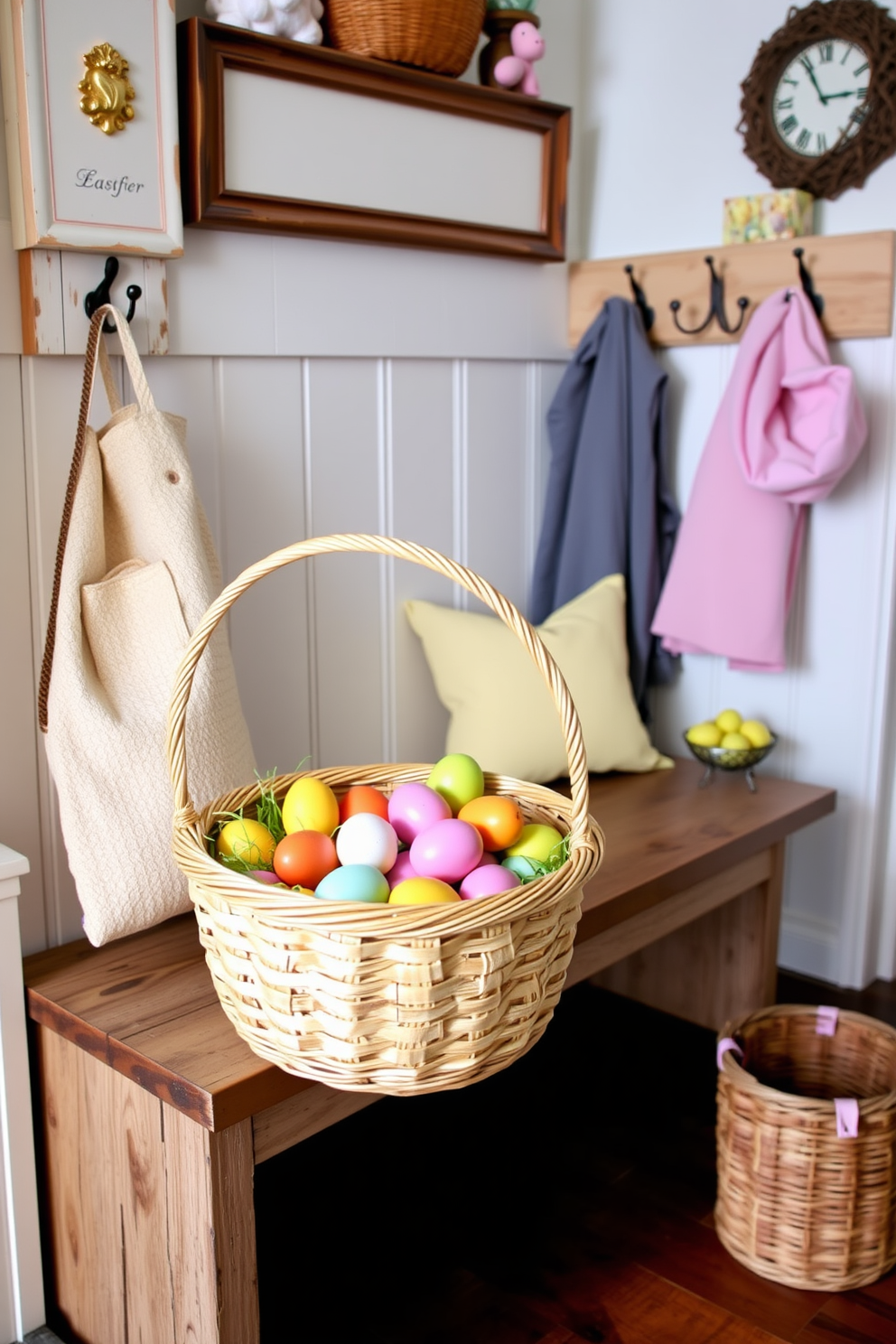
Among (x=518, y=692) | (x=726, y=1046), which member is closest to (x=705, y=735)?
(x=518, y=692)

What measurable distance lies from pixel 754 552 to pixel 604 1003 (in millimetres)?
896

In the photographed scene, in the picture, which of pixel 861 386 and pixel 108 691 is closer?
pixel 108 691

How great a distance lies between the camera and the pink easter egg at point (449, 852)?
121 centimetres

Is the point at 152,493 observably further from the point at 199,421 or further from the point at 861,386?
the point at 861,386

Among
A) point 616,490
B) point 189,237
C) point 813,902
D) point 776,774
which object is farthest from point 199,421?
point 813,902

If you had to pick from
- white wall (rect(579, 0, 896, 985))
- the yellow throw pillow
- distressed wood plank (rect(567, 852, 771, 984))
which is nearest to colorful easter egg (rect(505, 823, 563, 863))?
distressed wood plank (rect(567, 852, 771, 984))

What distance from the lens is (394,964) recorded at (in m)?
1.08

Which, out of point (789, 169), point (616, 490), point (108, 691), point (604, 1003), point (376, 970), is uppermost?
point (789, 169)

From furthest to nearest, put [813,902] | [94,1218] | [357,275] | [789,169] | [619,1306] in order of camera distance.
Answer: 1. [813,902]
2. [789,169]
3. [357,275]
4. [619,1306]
5. [94,1218]

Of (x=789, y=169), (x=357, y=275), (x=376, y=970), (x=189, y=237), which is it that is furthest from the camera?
(x=789, y=169)

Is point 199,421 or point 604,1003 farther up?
point 199,421

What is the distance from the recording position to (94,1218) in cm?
A: 144

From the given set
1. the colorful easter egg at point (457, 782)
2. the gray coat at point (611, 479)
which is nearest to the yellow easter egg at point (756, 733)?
the gray coat at point (611, 479)

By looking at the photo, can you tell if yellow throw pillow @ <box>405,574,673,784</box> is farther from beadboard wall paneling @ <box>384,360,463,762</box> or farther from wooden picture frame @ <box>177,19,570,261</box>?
wooden picture frame @ <box>177,19,570,261</box>
